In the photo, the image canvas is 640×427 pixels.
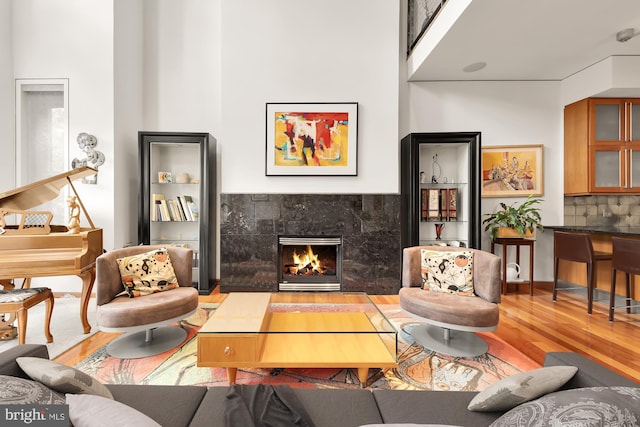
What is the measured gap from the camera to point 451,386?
1.95m

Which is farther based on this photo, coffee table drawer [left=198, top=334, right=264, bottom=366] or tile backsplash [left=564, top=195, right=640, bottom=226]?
tile backsplash [left=564, top=195, right=640, bottom=226]

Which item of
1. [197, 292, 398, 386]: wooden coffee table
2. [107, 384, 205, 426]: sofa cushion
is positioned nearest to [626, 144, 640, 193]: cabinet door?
[197, 292, 398, 386]: wooden coffee table

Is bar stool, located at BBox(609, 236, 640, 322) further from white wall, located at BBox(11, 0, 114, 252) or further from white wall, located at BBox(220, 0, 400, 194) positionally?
white wall, located at BBox(11, 0, 114, 252)

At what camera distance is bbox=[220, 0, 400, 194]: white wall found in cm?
391

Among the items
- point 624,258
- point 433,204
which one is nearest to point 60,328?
point 433,204

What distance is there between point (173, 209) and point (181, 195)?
0.82 ft

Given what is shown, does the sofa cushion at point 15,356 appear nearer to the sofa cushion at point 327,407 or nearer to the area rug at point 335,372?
the sofa cushion at point 327,407

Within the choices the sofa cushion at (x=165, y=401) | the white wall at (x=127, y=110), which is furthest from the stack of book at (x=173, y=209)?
the sofa cushion at (x=165, y=401)

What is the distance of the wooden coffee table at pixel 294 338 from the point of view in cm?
181

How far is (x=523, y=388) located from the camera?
101 cm

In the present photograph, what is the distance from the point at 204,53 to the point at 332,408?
4762mm

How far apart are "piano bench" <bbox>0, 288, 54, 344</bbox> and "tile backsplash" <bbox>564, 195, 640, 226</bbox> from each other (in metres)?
6.12

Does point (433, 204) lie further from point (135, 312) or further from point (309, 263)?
point (135, 312)

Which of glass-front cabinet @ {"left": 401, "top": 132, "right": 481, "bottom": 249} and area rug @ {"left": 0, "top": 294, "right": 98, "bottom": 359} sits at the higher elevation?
glass-front cabinet @ {"left": 401, "top": 132, "right": 481, "bottom": 249}
